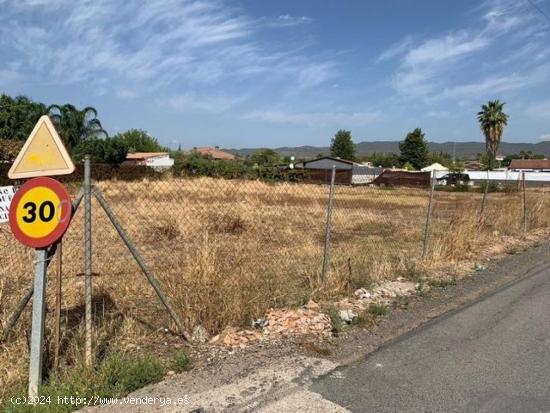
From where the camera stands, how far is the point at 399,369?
4.50m

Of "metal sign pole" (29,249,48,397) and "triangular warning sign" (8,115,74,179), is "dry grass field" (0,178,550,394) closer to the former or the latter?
"metal sign pole" (29,249,48,397)

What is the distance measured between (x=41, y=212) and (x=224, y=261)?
2.72 metres

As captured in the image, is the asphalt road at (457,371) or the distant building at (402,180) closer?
the asphalt road at (457,371)

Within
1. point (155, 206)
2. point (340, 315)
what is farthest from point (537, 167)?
point (340, 315)

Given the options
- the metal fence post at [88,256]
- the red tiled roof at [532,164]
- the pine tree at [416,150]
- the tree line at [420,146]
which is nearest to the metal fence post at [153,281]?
the metal fence post at [88,256]

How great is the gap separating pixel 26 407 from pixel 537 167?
123468mm

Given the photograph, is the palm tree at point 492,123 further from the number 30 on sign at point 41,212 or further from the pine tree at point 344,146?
the number 30 on sign at point 41,212

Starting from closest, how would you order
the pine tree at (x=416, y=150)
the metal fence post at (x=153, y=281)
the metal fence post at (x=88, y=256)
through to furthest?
the metal fence post at (x=88, y=256) → the metal fence post at (x=153, y=281) → the pine tree at (x=416, y=150)

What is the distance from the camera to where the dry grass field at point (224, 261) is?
17.3 feet

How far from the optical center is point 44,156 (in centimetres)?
373

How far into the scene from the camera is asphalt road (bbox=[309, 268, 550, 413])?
3.86 meters

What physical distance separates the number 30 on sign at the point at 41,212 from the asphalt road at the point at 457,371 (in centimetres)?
231

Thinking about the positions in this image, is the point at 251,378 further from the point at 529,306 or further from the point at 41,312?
the point at 529,306

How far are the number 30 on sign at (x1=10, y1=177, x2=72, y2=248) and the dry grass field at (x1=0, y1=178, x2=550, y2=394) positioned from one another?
943 mm
